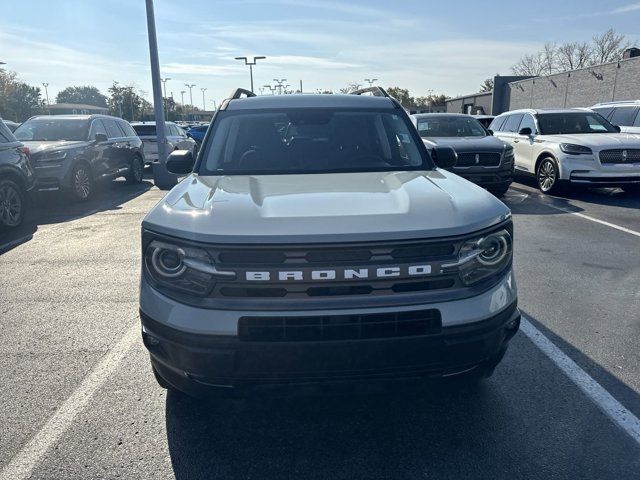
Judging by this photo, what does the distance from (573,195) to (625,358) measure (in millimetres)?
8092

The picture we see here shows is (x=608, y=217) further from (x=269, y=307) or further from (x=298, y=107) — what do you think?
(x=269, y=307)

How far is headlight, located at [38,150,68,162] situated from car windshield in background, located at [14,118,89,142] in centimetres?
107

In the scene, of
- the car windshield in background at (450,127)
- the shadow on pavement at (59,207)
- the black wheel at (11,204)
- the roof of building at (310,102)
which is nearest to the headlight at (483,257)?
the roof of building at (310,102)

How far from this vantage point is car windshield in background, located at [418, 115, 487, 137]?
11328 millimetres

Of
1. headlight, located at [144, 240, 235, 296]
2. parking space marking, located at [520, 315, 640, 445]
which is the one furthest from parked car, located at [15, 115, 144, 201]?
parking space marking, located at [520, 315, 640, 445]

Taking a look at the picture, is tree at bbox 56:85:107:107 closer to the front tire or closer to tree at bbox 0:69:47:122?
tree at bbox 0:69:47:122

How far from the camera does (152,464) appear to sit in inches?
98.5

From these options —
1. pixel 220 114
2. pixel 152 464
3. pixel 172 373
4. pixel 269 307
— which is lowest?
pixel 152 464

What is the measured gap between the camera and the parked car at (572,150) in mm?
9766

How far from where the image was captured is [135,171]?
539 inches

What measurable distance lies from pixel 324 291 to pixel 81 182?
32.3 ft

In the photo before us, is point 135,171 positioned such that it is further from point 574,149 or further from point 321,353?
point 321,353

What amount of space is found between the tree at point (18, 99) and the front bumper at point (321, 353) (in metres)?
67.2

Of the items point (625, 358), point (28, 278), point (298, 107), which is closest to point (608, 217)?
point (625, 358)
